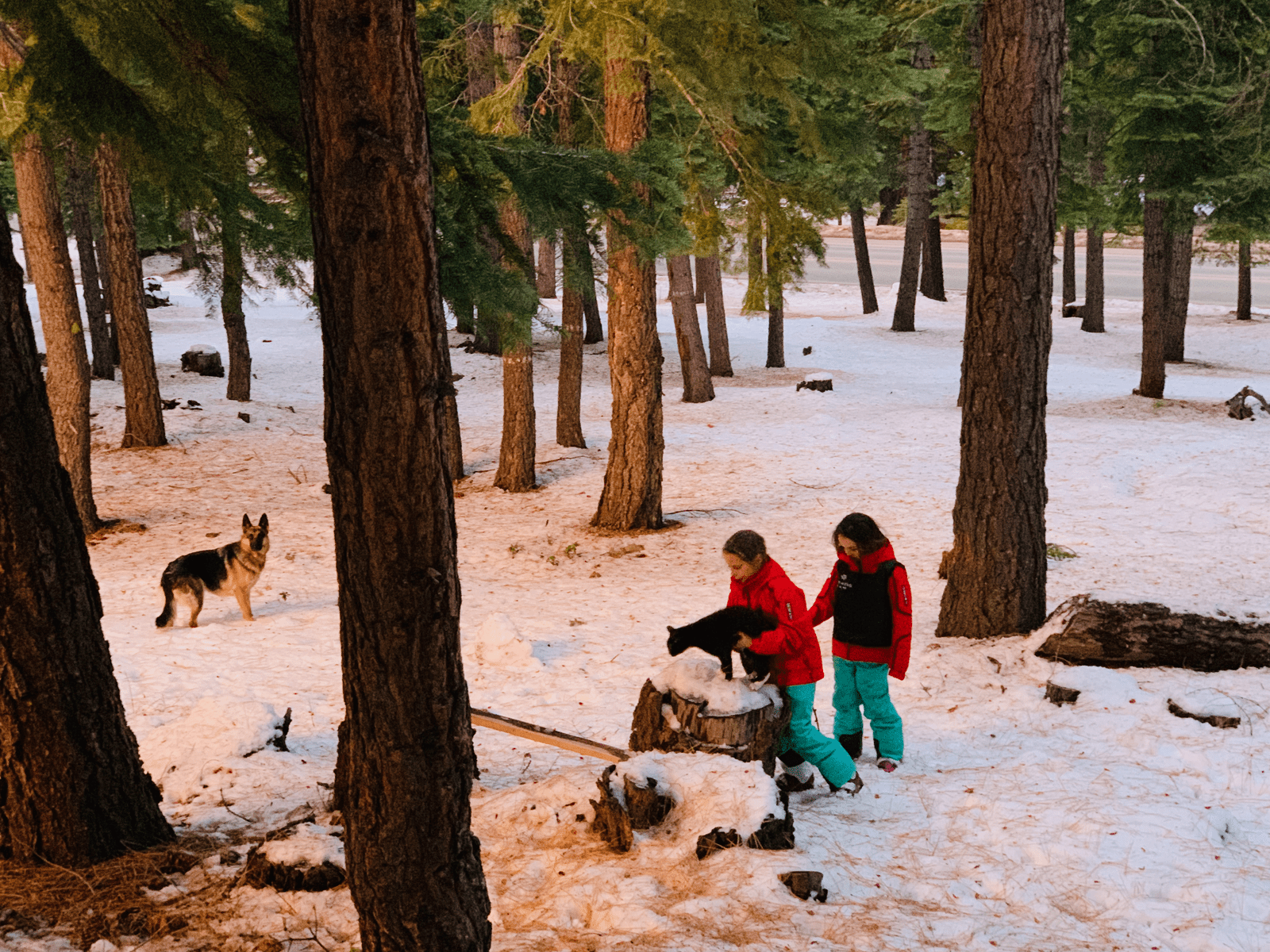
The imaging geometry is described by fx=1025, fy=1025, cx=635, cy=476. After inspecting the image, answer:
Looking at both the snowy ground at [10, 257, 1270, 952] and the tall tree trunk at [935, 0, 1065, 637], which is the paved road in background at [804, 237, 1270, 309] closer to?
the snowy ground at [10, 257, 1270, 952]

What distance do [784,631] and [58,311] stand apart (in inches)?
391

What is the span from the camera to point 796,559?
427 inches

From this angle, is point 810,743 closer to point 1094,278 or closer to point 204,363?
point 204,363

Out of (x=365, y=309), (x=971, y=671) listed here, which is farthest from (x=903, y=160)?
(x=365, y=309)

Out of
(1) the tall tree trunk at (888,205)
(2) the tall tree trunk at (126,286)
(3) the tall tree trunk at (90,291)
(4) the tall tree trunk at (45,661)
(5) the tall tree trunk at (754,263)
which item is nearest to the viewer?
(4) the tall tree trunk at (45,661)

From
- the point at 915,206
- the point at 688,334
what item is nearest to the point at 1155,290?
Result: the point at 688,334

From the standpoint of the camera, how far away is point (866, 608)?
5.88 meters

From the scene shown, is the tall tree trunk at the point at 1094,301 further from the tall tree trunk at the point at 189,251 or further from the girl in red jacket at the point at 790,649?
the tall tree trunk at the point at 189,251

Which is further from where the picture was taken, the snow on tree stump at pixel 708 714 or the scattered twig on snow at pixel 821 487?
the scattered twig on snow at pixel 821 487

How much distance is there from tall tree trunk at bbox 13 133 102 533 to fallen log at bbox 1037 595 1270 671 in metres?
10.1

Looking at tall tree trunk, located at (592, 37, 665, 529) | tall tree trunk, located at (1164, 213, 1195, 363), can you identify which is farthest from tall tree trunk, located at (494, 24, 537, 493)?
tall tree trunk, located at (1164, 213, 1195, 363)

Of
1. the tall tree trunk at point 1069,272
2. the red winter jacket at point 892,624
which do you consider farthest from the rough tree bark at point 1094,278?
the red winter jacket at point 892,624

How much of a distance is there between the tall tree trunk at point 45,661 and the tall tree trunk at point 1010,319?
19.7ft

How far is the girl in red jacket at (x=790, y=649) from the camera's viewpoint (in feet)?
17.9
